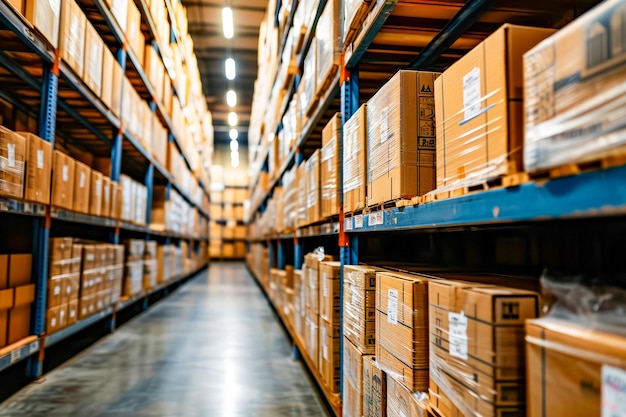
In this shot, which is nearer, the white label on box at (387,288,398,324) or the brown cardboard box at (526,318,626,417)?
the brown cardboard box at (526,318,626,417)

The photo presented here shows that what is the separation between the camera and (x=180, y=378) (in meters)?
3.65

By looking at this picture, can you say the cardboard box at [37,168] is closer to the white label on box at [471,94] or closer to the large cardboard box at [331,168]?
the large cardboard box at [331,168]

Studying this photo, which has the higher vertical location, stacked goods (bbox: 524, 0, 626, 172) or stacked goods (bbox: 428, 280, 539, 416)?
stacked goods (bbox: 524, 0, 626, 172)

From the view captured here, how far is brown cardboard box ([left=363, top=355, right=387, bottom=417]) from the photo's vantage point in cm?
192

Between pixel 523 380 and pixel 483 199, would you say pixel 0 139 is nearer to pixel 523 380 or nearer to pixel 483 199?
pixel 483 199

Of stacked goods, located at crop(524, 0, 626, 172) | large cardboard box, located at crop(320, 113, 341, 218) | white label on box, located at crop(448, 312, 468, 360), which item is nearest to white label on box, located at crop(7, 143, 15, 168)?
large cardboard box, located at crop(320, 113, 341, 218)

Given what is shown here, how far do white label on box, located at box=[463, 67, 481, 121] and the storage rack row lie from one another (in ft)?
0.91

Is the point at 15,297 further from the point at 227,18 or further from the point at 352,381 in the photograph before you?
the point at 227,18

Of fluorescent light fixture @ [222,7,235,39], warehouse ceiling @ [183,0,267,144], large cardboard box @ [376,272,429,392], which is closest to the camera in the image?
large cardboard box @ [376,272,429,392]

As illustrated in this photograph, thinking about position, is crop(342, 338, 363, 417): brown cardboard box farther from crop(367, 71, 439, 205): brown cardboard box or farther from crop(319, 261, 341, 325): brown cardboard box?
crop(367, 71, 439, 205): brown cardboard box

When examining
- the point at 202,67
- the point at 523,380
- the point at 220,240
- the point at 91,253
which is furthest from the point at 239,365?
the point at 220,240

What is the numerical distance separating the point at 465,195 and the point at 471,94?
33cm

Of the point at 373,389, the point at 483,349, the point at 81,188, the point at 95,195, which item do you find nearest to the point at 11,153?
the point at 81,188

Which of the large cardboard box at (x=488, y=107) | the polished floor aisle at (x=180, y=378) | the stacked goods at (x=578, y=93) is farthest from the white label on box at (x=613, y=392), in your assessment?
the polished floor aisle at (x=180, y=378)
